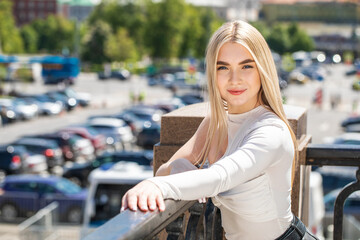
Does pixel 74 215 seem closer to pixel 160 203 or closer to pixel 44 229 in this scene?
pixel 44 229

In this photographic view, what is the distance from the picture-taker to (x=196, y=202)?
2400 mm

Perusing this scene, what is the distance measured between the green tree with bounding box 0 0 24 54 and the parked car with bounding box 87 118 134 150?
67.0 m

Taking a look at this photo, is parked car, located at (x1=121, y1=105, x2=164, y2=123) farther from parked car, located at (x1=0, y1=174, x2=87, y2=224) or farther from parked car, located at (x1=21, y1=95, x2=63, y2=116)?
parked car, located at (x1=0, y1=174, x2=87, y2=224)

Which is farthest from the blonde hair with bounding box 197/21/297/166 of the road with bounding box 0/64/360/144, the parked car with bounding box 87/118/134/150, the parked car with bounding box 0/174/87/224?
the parked car with bounding box 87/118/134/150

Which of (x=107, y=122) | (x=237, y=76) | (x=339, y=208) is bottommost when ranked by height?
(x=107, y=122)

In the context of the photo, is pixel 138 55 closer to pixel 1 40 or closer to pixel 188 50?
pixel 188 50

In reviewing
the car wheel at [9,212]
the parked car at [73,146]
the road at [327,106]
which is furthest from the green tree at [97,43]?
the car wheel at [9,212]

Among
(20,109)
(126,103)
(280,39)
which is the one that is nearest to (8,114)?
(20,109)

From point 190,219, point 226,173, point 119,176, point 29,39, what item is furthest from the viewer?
point 29,39

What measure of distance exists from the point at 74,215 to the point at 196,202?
623 inches

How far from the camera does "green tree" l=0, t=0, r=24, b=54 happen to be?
326 feet

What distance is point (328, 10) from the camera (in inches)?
3511

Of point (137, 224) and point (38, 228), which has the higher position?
point (137, 224)

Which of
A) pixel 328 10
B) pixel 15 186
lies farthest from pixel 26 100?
pixel 328 10
